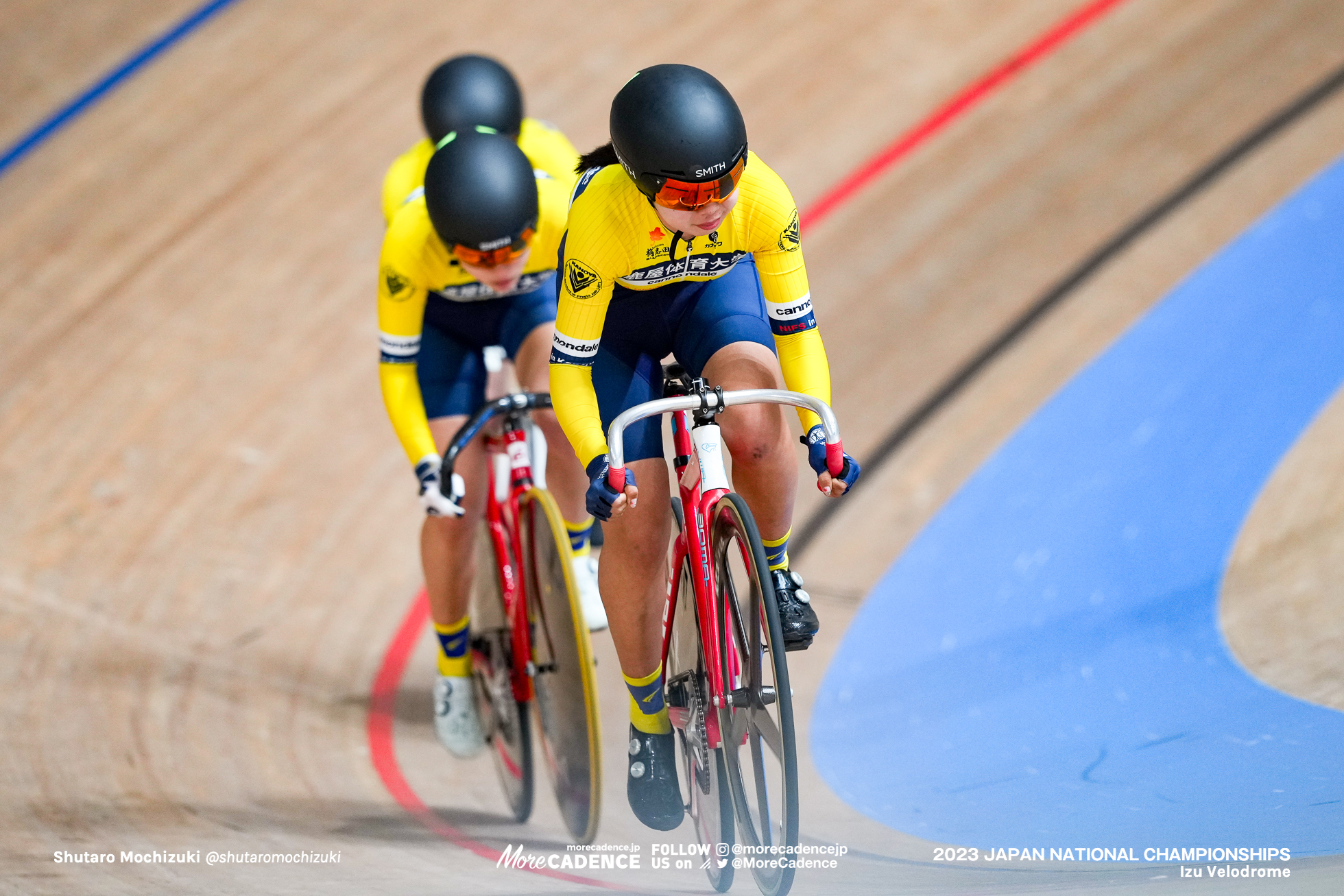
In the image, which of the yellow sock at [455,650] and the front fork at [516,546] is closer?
the front fork at [516,546]

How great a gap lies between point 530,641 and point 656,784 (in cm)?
60

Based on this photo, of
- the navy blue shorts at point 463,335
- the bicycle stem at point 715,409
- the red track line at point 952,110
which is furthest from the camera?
the red track line at point 952,110

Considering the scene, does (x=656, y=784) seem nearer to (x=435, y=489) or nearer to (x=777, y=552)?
(x=777, y=552)

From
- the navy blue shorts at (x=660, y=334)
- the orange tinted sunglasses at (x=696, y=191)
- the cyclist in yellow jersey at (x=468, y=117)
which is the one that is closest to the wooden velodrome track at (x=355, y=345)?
the navy blue shorts at (x=660, y=334)

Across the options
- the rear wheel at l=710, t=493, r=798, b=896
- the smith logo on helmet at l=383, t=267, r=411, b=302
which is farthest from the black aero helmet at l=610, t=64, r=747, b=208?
the smith logo on helmet at l=383, t=267, r=411, b=302

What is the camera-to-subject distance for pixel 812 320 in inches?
90.9

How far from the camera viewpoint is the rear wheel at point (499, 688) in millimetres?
3080

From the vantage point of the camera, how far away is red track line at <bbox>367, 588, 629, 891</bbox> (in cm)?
291

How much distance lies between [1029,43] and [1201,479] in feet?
9.91

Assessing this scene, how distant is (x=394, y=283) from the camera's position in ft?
9.26

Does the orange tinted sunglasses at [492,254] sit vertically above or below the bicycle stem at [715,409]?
above

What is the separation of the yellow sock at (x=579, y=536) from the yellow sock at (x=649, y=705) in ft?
2.44

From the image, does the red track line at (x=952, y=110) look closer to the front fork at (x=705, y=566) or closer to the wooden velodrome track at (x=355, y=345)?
the wooden velodrome track at (x=355, y=345)

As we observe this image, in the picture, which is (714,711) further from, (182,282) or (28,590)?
(182,282)
